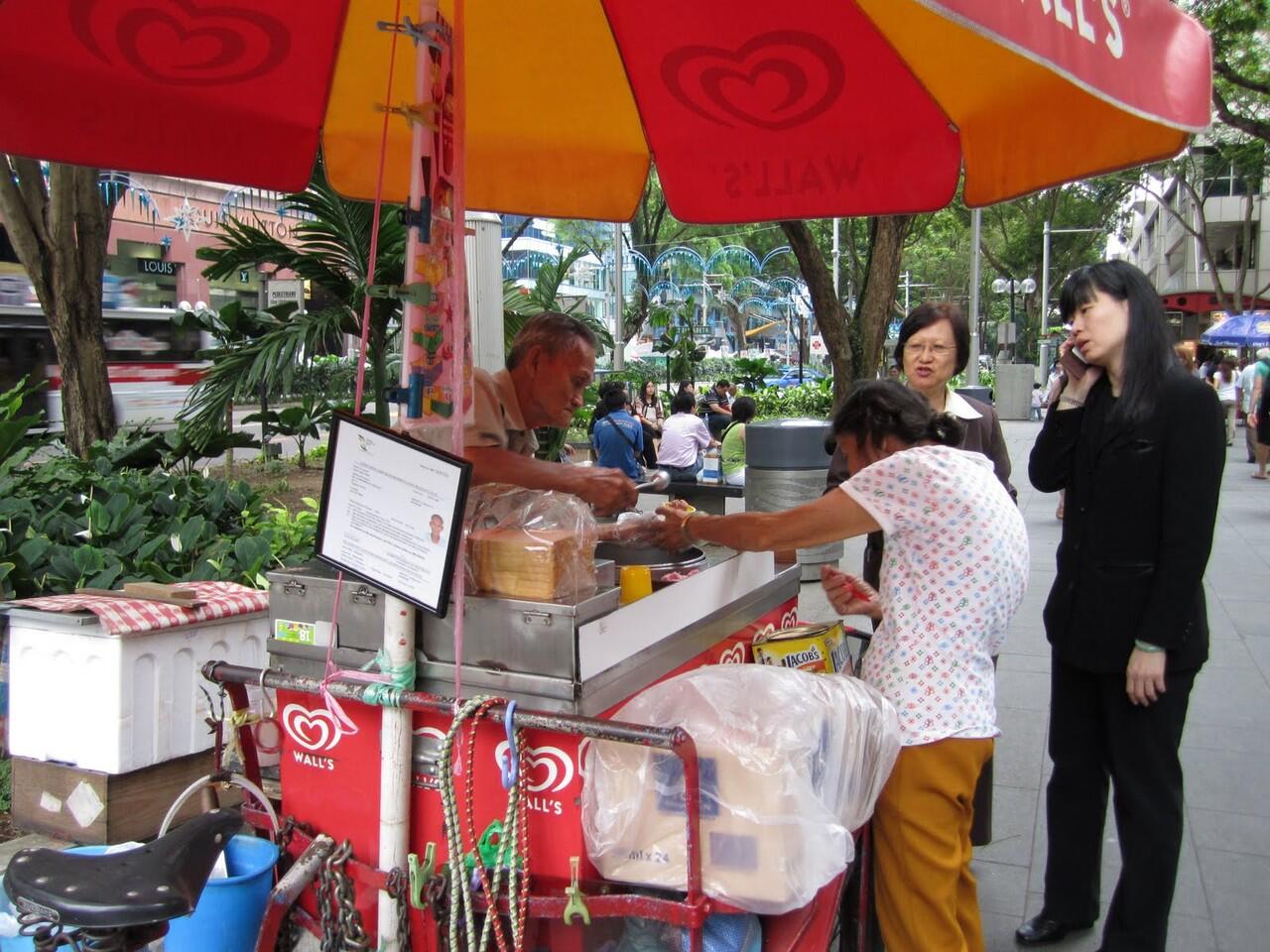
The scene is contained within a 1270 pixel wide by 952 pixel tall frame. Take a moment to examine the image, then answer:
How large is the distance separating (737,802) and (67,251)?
724 cm

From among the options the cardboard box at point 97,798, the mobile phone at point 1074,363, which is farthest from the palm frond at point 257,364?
the mobile phone at point 1074,363

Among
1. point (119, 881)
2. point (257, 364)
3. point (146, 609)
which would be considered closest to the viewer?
point (119, 881)

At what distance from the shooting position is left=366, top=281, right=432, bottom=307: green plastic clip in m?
1.98

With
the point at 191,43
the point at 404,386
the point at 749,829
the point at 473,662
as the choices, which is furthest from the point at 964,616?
the point at 191,43

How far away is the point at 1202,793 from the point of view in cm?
439

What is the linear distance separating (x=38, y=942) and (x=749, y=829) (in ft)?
4.00

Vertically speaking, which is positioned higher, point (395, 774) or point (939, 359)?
point (939, 359)

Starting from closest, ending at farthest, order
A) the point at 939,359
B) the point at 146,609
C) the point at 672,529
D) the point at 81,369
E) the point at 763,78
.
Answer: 1. the point at 672,529
2. the point at 763,78
3. the point at 146,609
4. the point at 939,359
5. the point at 81,369

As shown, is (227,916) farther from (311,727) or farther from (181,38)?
(181,38)

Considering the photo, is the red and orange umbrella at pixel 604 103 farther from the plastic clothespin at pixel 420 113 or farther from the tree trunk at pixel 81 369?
the tree trunk at pixel 81 369

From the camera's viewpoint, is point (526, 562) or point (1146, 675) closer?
point (526, 562)

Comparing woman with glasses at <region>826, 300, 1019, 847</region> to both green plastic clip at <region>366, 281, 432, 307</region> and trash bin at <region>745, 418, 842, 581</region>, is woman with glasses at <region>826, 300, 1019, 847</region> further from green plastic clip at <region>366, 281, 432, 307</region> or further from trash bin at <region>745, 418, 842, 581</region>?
trash bin at <region>745, 418, 842, 581</region>

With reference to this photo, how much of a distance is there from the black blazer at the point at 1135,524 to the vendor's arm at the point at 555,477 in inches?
49.8

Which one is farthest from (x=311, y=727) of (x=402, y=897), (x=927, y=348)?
(x=927, y=348)
